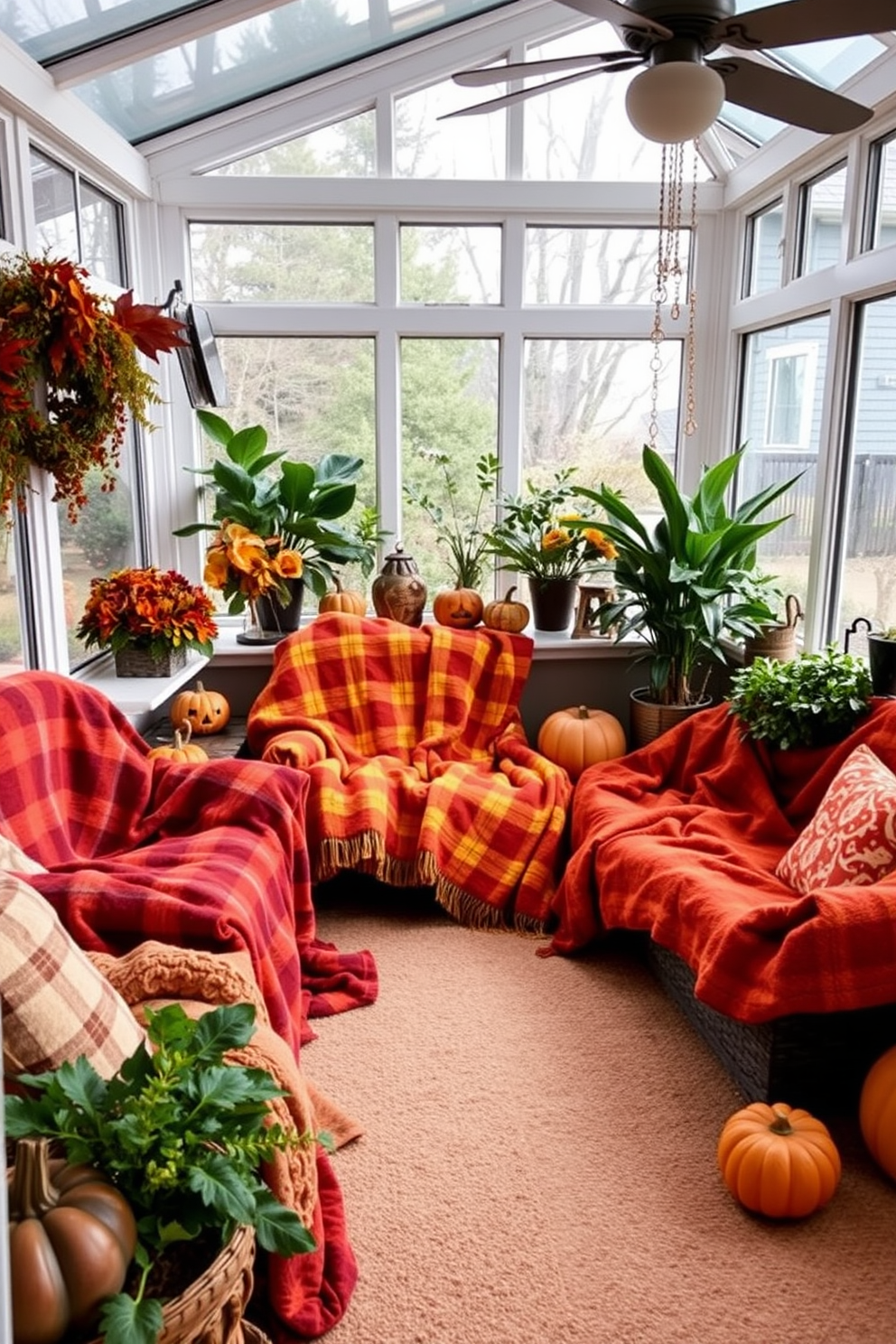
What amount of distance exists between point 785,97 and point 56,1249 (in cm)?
229

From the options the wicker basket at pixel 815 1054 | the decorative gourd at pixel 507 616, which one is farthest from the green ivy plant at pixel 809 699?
the decorative gourd at pixel 507 616

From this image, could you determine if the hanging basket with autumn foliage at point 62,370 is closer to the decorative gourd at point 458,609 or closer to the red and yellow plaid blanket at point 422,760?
the red and yellow plaid blanket at point 422,760

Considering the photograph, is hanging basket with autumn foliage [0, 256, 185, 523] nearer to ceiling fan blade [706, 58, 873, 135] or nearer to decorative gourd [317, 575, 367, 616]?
decorative gourd [317, 575, 367, 616]

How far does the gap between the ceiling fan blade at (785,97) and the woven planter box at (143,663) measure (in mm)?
2102

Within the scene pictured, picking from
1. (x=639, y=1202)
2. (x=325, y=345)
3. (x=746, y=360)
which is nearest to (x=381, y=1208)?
(x=639, y=1202)

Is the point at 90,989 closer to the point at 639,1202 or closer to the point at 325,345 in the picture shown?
the point at 639,1202

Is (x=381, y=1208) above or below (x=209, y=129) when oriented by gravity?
below

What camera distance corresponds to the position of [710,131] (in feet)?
12.5

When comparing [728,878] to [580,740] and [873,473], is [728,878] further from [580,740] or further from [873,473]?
[873,473]

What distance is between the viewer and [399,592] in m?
3.74

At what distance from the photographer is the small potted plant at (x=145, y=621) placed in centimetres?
304

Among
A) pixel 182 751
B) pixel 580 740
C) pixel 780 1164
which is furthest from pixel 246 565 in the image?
pixel 780 1164

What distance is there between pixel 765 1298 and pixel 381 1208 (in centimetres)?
71

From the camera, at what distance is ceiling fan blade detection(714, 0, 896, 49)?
1.76 m
